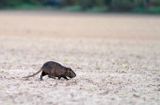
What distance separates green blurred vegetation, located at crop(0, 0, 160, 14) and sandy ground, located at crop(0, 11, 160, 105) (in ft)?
59.4

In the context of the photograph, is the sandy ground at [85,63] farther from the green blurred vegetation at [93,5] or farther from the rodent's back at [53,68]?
the green blurred vegetation at [93,5]

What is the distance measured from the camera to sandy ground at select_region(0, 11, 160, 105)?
387 inches

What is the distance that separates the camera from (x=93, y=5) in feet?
185

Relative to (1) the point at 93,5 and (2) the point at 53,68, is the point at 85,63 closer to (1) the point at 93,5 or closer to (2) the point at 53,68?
(2) the point at 53,68

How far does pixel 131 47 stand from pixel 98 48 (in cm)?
182

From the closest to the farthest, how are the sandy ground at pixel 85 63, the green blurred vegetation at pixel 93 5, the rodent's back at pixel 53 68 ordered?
the sandy ground at pixel 85 63
the rodent's back at pixel 53 68
the green blurred vegetation at pixel 93 5

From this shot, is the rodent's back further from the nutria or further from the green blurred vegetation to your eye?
the green blurred vegetation

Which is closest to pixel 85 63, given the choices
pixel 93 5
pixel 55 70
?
pixel 55 70

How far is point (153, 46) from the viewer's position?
75.7 feet

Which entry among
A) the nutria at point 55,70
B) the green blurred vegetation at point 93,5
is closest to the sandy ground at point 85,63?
the nutria at point 55,70

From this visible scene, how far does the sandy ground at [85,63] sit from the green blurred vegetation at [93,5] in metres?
18.1

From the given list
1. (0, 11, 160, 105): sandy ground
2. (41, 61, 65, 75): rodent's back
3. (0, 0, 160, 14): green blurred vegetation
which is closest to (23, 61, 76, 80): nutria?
(41, 61, 65, 75): rodent's back

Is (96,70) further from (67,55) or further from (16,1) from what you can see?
(16,1)

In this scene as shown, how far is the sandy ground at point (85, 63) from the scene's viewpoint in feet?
32.2
